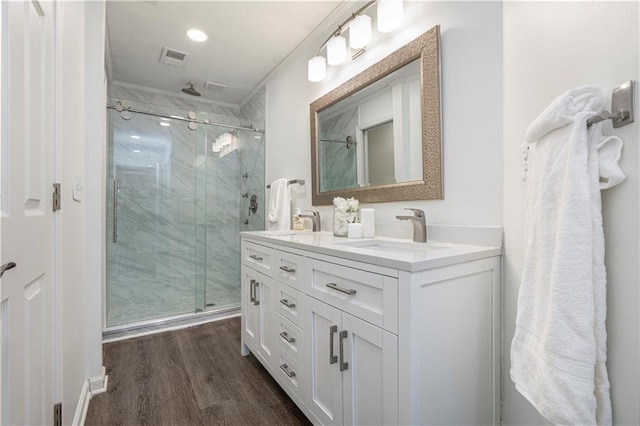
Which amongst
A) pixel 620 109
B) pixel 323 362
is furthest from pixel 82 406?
pixel 620 109

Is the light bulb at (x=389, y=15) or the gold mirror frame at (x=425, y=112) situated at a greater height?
the light bulb at (x=389, y=15)

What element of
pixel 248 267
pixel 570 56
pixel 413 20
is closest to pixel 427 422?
pixel 570 56

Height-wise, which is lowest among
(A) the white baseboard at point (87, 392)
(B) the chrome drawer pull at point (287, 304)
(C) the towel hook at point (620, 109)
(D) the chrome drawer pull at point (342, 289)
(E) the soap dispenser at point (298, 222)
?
(A) the white baseboard at point (87, 392)

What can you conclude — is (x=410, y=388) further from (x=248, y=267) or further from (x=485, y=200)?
(x=248, y=267)

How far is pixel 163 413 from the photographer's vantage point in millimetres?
1439

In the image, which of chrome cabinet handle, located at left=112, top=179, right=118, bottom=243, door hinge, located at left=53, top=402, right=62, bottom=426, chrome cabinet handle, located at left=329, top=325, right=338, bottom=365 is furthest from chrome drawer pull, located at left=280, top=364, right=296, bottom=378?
chrome cabinet handle, located at left=112, top=179, right=118, bottom=243

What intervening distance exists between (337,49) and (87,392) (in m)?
2.33

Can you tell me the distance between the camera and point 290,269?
1.41 m

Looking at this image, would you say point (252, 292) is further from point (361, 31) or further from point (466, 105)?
point (361, 31)

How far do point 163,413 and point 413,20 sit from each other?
88.5 inches

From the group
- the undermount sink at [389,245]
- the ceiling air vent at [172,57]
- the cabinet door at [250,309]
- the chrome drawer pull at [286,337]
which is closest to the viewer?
the undermount sink at [389,245]

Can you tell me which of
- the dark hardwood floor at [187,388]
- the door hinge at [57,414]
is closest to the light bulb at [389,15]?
the dark hardwood floor at [187,388]

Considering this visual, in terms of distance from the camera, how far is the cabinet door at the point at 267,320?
5.12ft

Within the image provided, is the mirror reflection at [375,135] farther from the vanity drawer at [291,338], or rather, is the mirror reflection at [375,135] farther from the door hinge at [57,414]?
the door hinge at [57,414]
